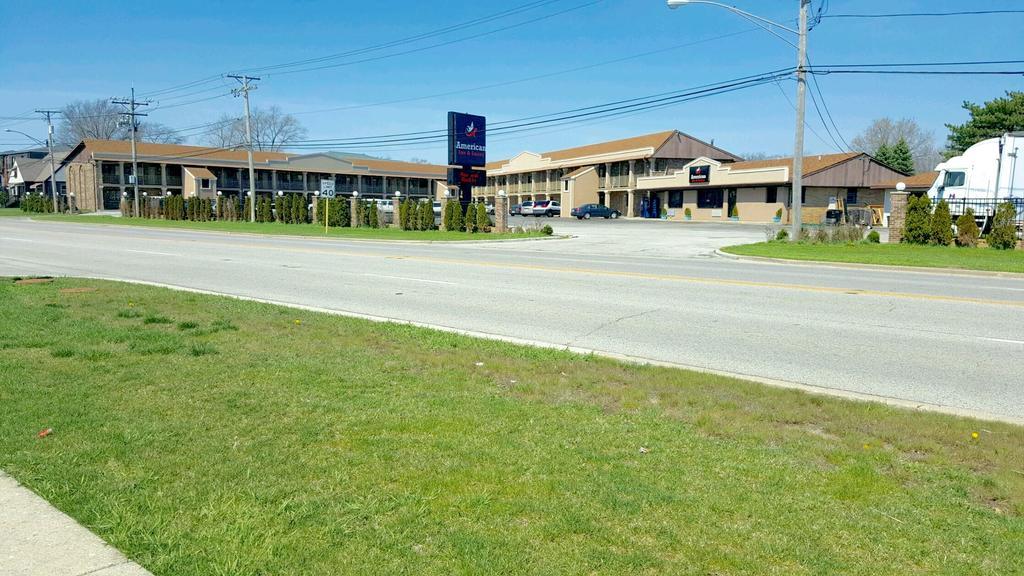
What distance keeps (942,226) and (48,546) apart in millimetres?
28292

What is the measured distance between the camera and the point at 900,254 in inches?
905

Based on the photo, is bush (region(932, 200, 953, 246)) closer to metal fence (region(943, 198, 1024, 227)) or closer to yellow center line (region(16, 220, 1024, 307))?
metal fence (region(943, 198, 1024, 227))

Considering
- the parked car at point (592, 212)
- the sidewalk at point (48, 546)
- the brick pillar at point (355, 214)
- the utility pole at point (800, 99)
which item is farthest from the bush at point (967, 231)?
the parked car at point (592, 212)

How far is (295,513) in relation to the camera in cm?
385

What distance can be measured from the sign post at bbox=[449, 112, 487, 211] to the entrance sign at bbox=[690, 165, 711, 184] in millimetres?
23419

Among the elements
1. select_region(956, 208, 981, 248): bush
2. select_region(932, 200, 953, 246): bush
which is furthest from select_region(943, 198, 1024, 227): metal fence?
select_region(956, 208, 981, 248): bush

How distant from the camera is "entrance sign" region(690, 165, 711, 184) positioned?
62438 millimetres

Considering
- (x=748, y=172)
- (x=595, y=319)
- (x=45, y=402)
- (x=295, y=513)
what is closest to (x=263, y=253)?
(x=595, y=319)

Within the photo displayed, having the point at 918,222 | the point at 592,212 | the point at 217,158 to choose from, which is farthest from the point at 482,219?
the point at 217,158

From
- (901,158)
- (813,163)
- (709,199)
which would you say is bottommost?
(709,199)

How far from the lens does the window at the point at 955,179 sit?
108 feet

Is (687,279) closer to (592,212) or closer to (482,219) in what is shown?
(482,219)

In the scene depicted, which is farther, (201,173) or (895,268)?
(201,173)

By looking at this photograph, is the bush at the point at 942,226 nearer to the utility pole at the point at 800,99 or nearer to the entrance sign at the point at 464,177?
the utility pole at the point at 800,99
